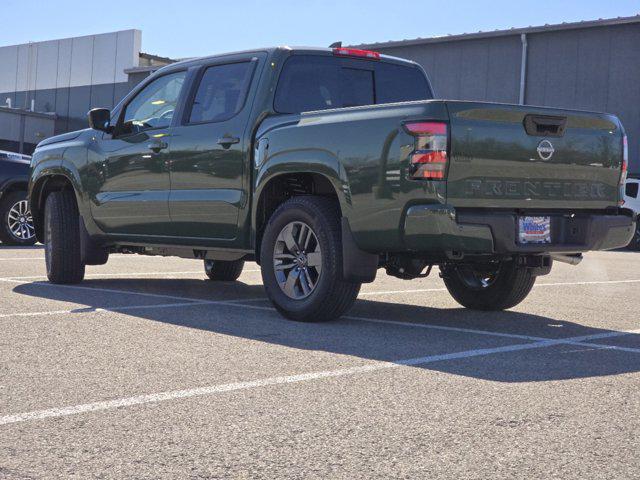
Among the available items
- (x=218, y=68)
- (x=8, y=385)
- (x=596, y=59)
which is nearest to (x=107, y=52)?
(x=596, y=59)

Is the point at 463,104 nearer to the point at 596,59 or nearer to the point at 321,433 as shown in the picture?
the point at 321,433

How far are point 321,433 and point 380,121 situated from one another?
302 centimetres

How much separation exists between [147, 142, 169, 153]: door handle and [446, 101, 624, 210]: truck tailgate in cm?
284

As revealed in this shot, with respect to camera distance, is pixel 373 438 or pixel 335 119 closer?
pixel 373 438

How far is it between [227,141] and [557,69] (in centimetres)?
2322

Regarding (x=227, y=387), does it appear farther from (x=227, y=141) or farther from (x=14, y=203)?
(x=14, y=203)

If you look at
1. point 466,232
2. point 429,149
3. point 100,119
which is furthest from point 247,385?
point 100,119

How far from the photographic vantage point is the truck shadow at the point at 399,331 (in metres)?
5.47

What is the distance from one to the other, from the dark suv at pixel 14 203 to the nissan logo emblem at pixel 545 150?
34.7 ft

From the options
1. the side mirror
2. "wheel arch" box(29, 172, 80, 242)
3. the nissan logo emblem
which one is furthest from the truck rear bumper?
"wheel arch" box(29, 172, 80, 242)

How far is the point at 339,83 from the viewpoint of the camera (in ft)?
26.8

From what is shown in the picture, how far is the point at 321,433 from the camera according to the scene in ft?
12.8

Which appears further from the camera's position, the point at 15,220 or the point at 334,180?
the point at 15,220

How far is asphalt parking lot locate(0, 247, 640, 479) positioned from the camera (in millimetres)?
3520
